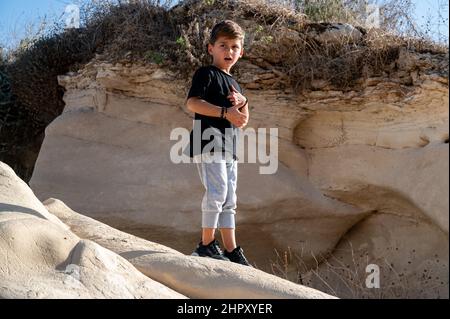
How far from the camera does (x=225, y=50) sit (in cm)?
339

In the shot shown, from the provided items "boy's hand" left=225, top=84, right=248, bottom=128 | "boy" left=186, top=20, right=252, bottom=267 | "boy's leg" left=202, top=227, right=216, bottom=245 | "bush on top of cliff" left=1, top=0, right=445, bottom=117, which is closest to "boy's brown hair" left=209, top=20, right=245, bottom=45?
"boy" left=186, top=20, right=252, bottom=267

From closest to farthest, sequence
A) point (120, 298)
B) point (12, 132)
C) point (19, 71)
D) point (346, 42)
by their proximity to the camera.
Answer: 1. point (120, 298)
2. point (346, 42)
3. point (19, 71)
4. point (12, 132)

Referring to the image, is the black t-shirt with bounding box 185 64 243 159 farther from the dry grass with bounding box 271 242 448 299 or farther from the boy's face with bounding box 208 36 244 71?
the dry grass with bounding box 271 242 448 299

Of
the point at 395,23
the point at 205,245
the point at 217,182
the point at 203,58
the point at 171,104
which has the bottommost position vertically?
the point at 205,245

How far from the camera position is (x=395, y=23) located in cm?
590

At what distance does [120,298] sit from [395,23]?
4503mm

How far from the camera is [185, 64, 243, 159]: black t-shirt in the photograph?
3.31 meters

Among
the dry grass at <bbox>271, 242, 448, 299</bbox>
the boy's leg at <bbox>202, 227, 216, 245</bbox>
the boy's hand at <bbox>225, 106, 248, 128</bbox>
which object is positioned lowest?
the dry grass at <bbox>271, 242, 448, 299</bbox>

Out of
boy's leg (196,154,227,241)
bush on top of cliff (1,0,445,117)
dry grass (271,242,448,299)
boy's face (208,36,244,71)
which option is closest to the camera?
boy's leg (196,154,227,241)

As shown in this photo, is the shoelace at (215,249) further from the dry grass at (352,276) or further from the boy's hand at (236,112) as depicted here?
the dry grass at (352,276)

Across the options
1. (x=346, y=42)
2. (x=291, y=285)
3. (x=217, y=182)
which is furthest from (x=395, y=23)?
(x=291, y=285)

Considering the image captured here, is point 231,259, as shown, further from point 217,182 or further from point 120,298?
point 120,298

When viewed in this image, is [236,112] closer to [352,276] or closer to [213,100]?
[213,100]

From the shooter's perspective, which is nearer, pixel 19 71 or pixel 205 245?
pixel 205 245
